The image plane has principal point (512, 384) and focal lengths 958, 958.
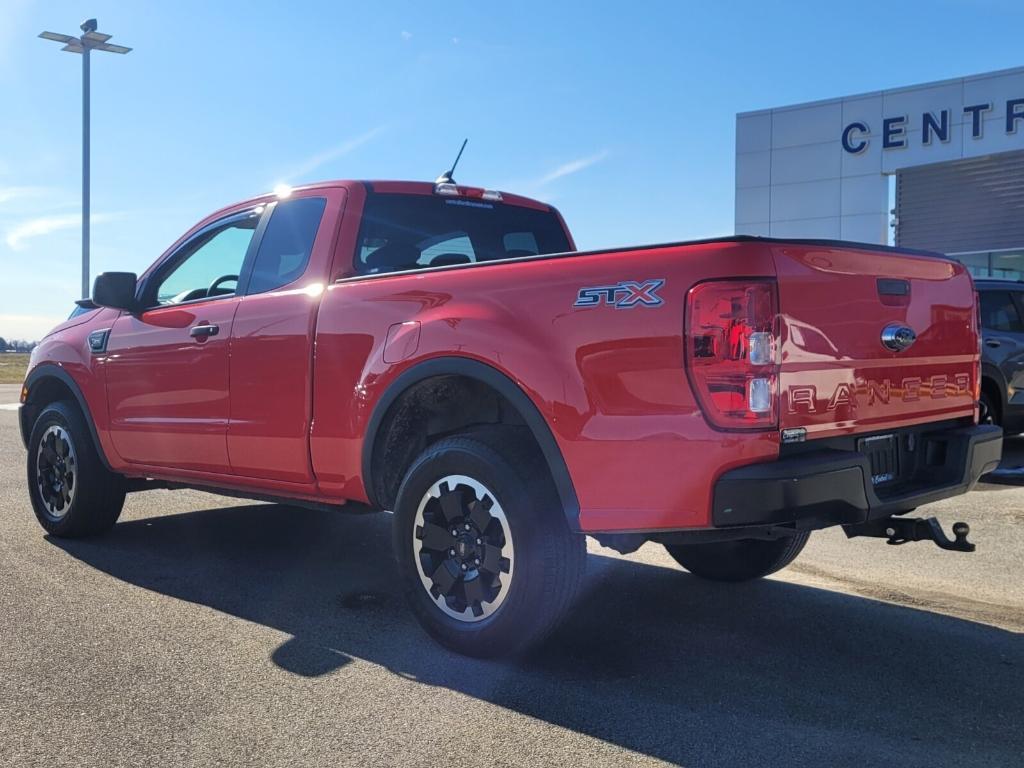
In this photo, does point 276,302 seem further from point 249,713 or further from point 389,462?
point 249,713

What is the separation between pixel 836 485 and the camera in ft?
10.1

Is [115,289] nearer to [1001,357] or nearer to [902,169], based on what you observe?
[1001,357]

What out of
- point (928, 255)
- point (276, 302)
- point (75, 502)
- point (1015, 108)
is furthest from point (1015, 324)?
point (1015, 108)

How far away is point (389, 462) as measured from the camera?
164 inches

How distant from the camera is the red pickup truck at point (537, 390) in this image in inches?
119

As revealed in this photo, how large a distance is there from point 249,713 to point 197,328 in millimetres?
2340

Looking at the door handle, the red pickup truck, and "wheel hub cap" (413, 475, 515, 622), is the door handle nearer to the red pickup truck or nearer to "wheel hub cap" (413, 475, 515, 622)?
the red pickup truck

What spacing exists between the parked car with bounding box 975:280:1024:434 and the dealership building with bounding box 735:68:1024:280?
1142cm

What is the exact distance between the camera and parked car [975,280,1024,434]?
9.03m

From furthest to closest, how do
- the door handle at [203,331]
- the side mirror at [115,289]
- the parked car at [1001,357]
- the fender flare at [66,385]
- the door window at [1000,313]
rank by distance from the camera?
1. the door window at [1000,313]
2. the parked car at [1001,357]
3. the fender flare at [66,385]
4. the side mirror at [115,289]
5. the door handle at [203,331]

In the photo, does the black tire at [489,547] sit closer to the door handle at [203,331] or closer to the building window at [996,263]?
the door handle at [203,331]

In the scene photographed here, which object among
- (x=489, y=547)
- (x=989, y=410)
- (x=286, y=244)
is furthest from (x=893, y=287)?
(x=989, y=410)

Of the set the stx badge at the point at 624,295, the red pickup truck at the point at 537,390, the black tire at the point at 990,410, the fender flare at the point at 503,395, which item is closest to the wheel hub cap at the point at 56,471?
the red pickup truck at the point at 537,390

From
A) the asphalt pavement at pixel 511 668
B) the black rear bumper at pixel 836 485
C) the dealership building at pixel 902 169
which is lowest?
the asphalt pavement at pixel 511 668
